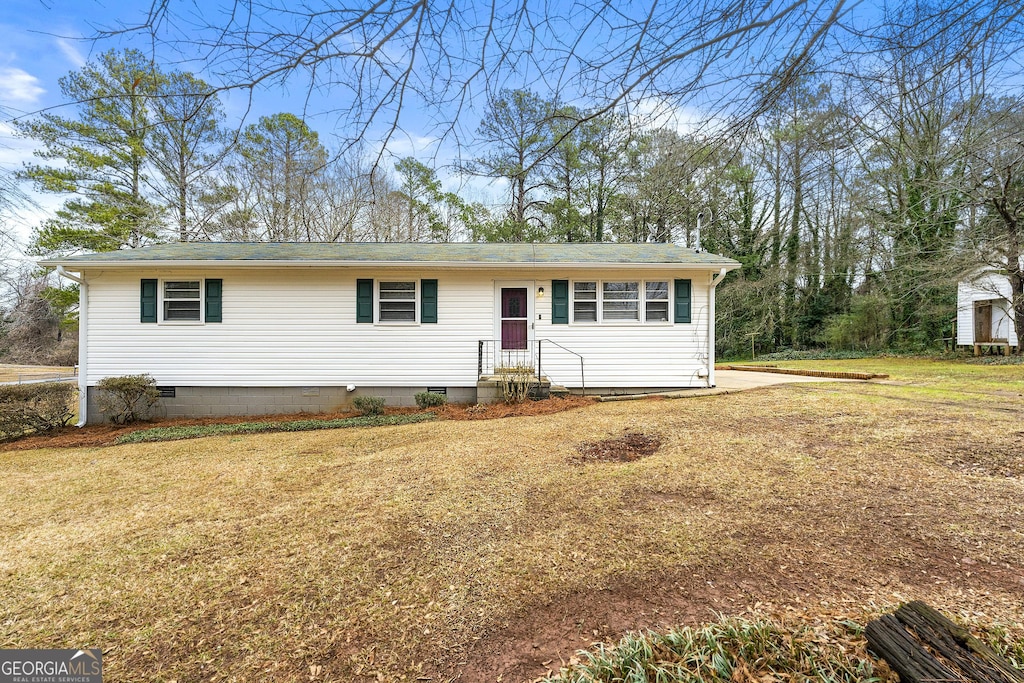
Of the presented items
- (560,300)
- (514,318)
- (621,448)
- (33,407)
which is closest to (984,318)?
(560,300)

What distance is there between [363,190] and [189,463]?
4.86 metres

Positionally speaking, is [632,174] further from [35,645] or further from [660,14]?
[35,645]

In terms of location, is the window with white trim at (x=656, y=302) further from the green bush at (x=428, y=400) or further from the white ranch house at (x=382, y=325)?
the green bush at (x=428, y=400)

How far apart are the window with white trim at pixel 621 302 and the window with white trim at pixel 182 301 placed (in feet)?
25.7

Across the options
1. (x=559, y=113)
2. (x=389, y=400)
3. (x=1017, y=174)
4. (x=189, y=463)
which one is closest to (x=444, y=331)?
(x=389, y=400)

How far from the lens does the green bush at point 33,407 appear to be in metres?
6.71

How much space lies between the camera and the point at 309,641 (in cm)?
203

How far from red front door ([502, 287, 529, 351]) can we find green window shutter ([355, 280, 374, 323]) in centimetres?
283

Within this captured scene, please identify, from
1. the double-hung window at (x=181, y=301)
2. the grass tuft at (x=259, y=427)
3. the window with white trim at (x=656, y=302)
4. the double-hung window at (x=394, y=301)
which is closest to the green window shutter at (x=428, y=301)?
the double-hung window at (x=394, y=301)

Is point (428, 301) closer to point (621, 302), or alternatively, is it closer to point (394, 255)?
point (394, 255)

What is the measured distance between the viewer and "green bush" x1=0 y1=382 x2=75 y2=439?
6707 millimetres

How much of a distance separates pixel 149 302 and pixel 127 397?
1930 millimetres

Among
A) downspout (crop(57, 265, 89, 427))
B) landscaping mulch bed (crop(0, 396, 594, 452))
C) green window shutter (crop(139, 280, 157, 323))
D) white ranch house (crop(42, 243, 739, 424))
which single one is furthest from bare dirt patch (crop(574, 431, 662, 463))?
downspout (crop(57, 265, 89, 427))

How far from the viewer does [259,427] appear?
7.18 meters
